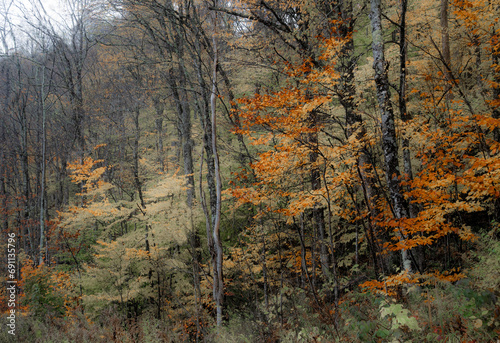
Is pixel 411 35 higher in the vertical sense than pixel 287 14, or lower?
lower

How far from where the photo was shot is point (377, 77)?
6.55 meters

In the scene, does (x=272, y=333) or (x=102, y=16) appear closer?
(x=272, y=333)

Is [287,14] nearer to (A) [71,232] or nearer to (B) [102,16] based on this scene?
(B) [102,16]

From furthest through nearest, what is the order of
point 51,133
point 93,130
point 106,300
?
1. point 51,133
2. point 93,130
3. point 106,300

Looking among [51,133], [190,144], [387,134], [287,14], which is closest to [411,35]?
[287,14]

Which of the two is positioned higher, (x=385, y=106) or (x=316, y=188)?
(x=385, y=106)

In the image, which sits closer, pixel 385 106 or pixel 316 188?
pixel 385 106

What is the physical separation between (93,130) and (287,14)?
51.6 feet

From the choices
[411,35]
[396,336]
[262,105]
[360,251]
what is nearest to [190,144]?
[262,105]

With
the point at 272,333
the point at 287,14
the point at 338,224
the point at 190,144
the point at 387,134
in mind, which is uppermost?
the point at 287,14

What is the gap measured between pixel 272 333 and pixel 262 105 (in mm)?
5698

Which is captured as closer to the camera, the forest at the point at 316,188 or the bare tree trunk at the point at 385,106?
the forest at the point at 316,188

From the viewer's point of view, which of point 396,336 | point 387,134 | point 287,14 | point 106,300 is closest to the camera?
point 396,336

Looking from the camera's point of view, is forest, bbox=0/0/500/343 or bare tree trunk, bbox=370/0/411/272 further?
bare tree trunk, bbox=370/0/411/272
